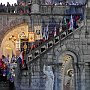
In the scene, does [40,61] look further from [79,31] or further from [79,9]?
[79,9]

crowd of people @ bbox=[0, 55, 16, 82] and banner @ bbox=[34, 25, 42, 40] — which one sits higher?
banner @ bbox=[34, 25, 42, 40]

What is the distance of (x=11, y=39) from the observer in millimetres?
45906

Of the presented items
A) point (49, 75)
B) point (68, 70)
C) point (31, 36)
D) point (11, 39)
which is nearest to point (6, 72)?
point (68, 70)

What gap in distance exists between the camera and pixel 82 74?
37.4 meters

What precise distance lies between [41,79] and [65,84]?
15.8ft

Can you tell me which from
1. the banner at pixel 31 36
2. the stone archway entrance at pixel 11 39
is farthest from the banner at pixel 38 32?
the stone archway entrance at pixel 11 39

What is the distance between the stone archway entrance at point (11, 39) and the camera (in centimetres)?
4572

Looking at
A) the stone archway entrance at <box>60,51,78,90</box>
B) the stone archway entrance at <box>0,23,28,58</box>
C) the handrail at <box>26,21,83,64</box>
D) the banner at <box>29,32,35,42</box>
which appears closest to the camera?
the handrail at <box>26,21,83,64</box>

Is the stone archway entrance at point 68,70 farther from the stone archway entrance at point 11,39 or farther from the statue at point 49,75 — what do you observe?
the stone archway entrance at point 11,39

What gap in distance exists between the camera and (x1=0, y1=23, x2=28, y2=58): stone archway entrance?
150ft

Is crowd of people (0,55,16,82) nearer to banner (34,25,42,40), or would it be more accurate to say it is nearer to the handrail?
the handrail

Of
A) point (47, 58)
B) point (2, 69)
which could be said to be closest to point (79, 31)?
point (47, 58)

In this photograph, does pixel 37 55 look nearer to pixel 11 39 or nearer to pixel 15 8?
pixel 11 39

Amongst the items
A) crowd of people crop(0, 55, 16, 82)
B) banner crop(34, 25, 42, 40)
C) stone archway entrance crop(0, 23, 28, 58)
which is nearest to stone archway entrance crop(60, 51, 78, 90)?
crowd of people crop(0, 55, 16, 82)
